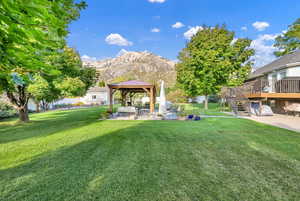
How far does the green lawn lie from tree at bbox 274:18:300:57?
26.7 m

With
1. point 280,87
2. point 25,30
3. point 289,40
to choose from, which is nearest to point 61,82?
point 25,30

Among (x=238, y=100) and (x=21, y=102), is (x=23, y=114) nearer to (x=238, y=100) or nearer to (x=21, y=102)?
(x=21, y=102)

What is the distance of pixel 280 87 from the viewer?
11.0 m

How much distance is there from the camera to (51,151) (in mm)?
4516

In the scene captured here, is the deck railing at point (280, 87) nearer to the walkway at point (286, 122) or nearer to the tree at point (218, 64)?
the walkway at point (286, 122)

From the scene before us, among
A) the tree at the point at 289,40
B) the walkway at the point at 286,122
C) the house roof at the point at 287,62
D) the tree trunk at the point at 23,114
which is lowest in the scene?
the walkway at the point at 286,122

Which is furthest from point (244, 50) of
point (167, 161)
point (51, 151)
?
point (51, 151)

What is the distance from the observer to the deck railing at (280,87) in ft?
33.3

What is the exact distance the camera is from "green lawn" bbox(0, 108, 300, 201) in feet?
8.20

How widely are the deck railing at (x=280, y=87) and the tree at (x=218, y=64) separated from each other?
347cm

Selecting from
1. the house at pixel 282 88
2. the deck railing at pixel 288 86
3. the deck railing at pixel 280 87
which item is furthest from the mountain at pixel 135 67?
the deck railing at pixel 288 86

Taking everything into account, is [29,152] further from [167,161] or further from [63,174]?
[167,161]

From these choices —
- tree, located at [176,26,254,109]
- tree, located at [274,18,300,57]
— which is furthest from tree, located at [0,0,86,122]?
tree, located at [274,18,300,57]

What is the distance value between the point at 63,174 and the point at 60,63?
8.27 m
